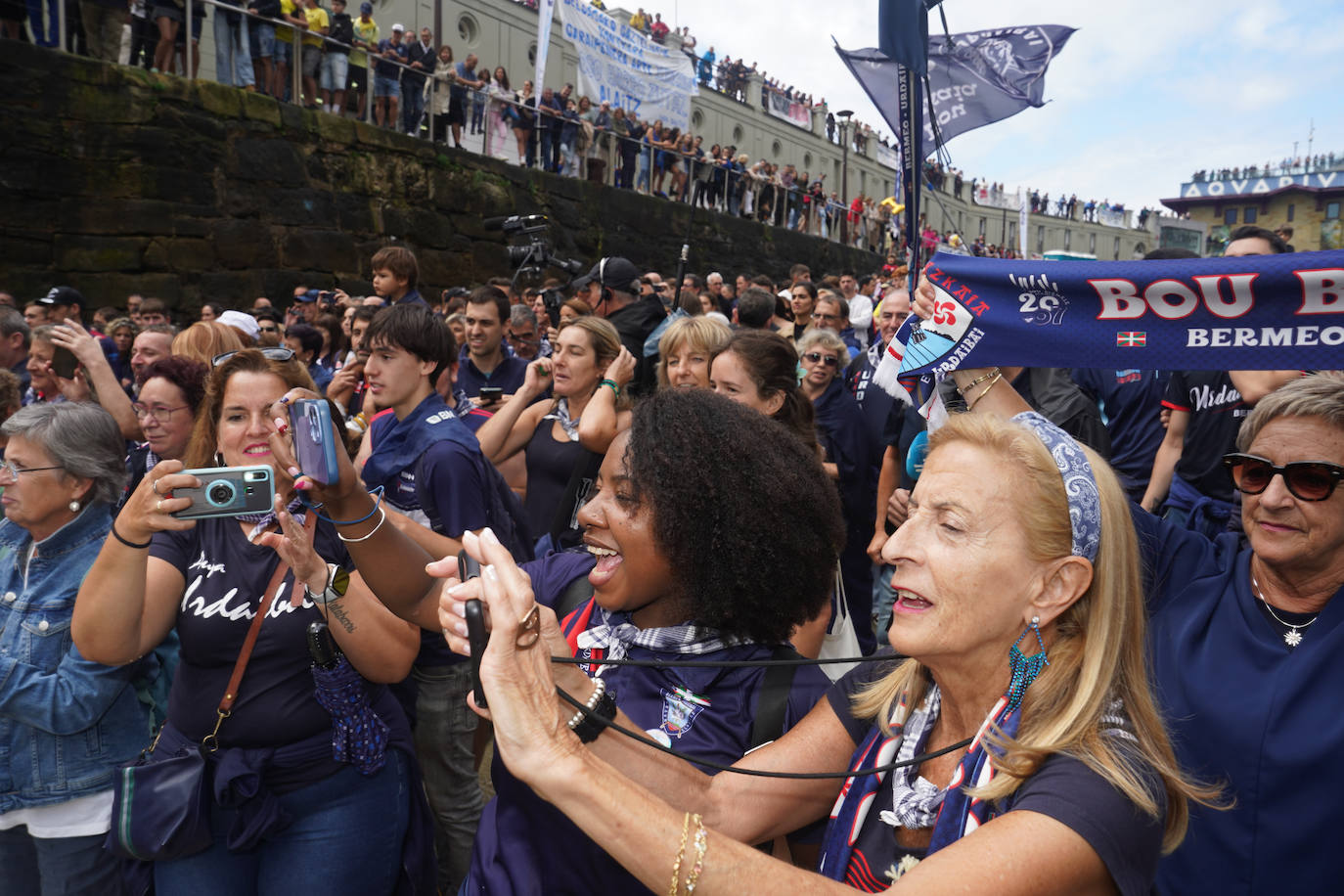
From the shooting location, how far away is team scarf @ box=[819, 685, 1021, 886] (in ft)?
4.81

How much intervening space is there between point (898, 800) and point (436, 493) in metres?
2.03

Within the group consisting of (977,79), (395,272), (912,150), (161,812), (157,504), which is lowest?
(161,812)

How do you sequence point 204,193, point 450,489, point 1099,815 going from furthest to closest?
1. point 204,193
2. point 450,489
3. point 1099,815

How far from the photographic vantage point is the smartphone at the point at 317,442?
6.44ft

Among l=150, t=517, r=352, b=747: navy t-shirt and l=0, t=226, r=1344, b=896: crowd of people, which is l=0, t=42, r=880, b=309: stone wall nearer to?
l=0, t=226, r=1344, b=896: crowd of people

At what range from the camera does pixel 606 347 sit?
461 centimetres

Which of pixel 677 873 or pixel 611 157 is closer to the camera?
pixel 677 873

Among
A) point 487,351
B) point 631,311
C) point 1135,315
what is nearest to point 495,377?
point 487,351

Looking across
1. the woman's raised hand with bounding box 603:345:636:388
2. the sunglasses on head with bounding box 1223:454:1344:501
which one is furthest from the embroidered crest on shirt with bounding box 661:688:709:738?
the woman's raised hand with bounding box 603:345:636:388

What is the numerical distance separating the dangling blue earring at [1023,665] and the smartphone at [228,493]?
1.58 m

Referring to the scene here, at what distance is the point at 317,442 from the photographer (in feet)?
6.53

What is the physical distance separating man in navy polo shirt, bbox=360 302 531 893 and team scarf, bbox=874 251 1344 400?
1.52 meters

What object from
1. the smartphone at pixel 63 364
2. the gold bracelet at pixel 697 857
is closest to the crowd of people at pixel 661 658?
the gold bracelet at pixel 697 857

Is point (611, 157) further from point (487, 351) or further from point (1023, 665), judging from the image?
point (1023, 665)
